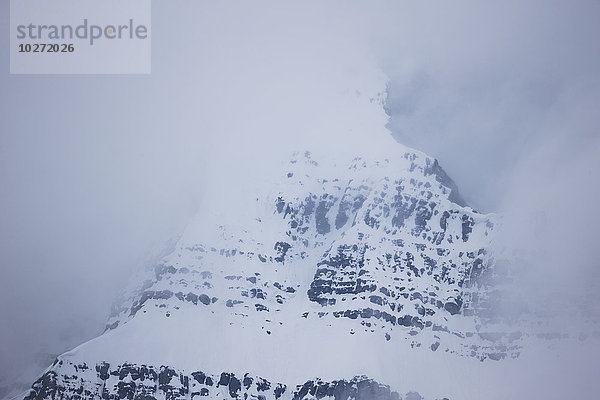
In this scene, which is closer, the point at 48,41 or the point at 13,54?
the point at 48,41

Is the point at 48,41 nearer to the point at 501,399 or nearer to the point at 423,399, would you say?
the point at 423,399

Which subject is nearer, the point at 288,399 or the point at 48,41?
the point at 48,41

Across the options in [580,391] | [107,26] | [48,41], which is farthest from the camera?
[580,391]

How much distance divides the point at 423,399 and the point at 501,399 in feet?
71.4

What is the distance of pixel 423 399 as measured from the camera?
198875mm

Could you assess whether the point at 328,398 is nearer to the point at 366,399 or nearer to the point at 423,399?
the point at 366,399

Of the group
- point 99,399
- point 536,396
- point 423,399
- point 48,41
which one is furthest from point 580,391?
point 48,41

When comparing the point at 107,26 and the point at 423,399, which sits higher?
the point at 107,26

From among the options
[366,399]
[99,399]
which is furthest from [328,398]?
[99,399]

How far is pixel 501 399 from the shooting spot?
196 m

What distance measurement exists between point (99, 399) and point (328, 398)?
65674 mm

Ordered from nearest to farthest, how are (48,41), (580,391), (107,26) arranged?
(107,26), (48,41), (580,391)

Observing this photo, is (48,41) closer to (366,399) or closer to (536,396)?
(366,399)

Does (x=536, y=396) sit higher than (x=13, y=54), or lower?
lower
